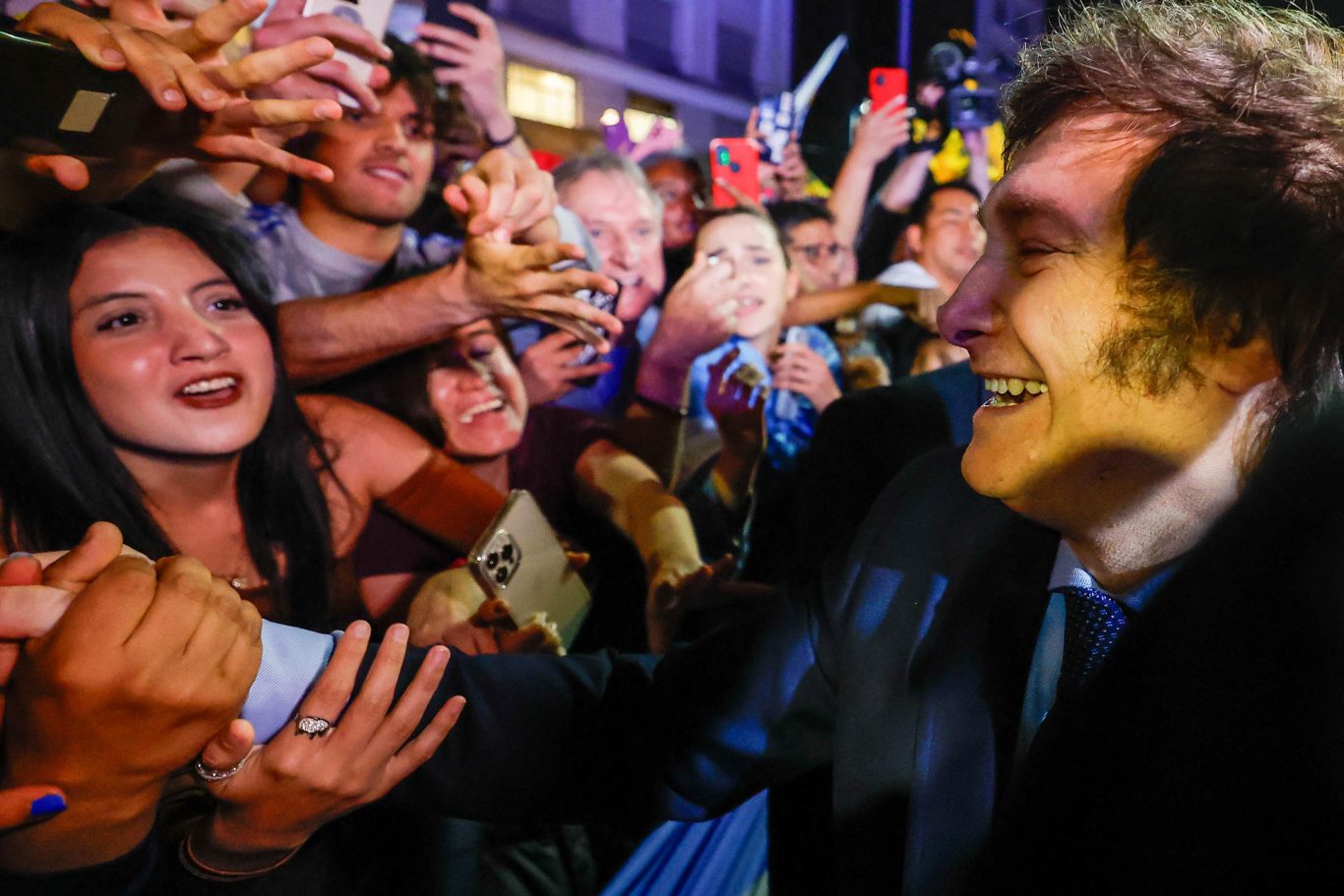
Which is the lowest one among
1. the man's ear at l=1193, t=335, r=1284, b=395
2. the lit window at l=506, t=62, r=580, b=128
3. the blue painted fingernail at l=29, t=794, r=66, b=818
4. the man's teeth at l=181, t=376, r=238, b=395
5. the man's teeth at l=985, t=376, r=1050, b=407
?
the blue painted fingernail at l=29, t=794, r=66, b=818

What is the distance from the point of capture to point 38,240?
1029 millimetres

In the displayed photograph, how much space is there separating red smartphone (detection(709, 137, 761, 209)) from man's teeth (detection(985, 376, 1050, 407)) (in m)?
1.46

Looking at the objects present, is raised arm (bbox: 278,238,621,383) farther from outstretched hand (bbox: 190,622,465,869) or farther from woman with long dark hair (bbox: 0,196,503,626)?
outstretched hand (bbox: 190,622,465,869)

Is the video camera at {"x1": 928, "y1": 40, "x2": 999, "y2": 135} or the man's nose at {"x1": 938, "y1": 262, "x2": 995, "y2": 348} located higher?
the video camera at {"x1": 928, "y1": 40, "x2": 999, "y2": 135}

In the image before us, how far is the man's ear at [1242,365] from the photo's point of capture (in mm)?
864

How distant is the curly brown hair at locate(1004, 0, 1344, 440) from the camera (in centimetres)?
85

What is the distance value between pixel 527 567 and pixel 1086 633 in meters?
0.88

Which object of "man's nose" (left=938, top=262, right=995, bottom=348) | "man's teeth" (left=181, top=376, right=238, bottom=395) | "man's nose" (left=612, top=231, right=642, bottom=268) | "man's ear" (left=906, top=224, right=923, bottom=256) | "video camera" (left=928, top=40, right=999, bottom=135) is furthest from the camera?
"man's ear" (left=906, top=224, right=923, bottom=256)

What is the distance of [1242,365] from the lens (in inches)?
34.3

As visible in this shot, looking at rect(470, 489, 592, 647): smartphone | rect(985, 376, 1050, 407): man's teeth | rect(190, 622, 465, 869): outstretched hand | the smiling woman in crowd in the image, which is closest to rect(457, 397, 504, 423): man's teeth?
the smiling woman in crowd

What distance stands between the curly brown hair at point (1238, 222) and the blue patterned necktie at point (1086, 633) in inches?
8.7

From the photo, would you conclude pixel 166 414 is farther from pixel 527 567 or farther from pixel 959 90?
pixel 959 90

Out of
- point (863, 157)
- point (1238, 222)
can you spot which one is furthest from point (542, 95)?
point (863, 157)

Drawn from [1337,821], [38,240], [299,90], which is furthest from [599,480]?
[1337,821]
